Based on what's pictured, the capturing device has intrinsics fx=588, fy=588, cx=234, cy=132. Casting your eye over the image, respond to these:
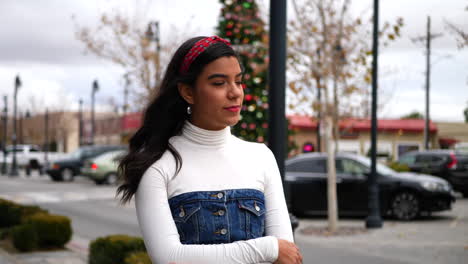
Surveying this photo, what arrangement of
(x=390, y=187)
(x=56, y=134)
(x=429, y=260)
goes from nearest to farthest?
(x=429, y=260) → (x=390, y=187) → (x=56, y=134)

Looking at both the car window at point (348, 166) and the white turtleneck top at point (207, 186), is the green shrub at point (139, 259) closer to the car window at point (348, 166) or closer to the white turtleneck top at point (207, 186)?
the white turtleneck top at point (207, 186)

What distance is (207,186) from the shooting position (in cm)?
230

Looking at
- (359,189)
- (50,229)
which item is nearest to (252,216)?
(50,229)

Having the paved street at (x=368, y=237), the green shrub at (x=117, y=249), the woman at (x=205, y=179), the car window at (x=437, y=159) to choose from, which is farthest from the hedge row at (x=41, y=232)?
the car window at (x=437, y=159)

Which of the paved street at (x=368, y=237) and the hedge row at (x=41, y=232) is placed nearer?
the hedge row at (x=41, y=232)

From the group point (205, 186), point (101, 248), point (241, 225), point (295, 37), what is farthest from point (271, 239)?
point (295, 37)

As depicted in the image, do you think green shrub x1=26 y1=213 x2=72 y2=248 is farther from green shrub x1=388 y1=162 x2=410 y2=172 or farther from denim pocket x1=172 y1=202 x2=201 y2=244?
green shrub x1=388 y1=162 x2=410 y2=172

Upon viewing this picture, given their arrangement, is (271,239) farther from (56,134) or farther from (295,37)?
(56,134)

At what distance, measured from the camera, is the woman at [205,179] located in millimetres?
2221

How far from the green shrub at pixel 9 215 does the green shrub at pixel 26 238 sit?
1438mm

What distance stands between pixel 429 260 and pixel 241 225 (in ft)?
24.3

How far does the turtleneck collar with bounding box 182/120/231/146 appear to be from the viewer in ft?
7.88

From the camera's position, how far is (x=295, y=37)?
12.3m

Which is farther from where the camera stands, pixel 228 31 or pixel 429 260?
pixel 228 31
